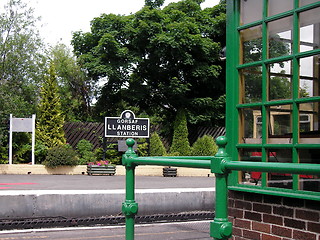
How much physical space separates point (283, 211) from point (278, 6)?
1564 millimetres

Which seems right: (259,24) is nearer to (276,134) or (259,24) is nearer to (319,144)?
(276,134)

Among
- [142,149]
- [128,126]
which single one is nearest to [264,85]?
[128,126]

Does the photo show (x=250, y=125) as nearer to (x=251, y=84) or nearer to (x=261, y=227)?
(x=251, y=84)

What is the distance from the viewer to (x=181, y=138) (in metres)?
22.6

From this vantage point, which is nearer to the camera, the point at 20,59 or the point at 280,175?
the point at 280,175

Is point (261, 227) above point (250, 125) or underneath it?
underneath

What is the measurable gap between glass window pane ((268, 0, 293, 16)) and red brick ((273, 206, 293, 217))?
149cm

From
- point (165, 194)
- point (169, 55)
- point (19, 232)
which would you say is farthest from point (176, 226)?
point (169, 55)

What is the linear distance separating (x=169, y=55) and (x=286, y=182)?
22.2m

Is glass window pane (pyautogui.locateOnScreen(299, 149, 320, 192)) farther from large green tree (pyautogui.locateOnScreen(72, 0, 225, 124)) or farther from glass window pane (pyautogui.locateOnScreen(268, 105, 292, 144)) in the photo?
large green tree (pyautogui.locateOnScreen(72, 0, 225, 124))

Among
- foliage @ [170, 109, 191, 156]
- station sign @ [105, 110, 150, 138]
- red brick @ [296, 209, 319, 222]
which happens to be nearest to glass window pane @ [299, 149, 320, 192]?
red brick @ [296, 209, 319, 222]

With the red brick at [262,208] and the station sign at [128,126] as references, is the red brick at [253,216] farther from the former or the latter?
the station sign at [128,126]

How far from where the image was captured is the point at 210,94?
26797mm

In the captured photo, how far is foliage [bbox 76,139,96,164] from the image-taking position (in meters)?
20.1
